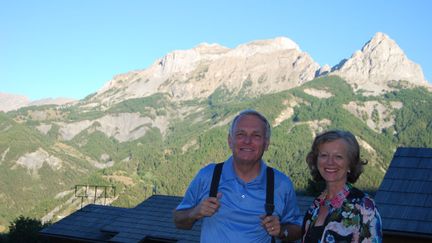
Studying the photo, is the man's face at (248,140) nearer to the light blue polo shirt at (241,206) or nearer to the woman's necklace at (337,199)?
the light blue polo shirt at (241,206)

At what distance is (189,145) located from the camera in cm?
16425

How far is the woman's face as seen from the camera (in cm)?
391

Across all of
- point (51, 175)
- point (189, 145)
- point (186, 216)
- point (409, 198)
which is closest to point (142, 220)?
point (409, 198)

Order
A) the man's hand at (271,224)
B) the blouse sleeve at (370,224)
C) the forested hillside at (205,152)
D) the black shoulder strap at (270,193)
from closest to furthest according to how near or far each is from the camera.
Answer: the blouse sleeve at (370,224), the man's hand at (271,224), the black shoulder strap at (270,193), the forested hillside at (205,152)

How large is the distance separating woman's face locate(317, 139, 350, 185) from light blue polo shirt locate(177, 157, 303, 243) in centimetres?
38

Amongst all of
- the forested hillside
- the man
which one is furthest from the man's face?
the forested hillside

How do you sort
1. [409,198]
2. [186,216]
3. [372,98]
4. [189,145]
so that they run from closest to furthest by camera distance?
[186,216]
[409,198]
[189,145]
[372,98]

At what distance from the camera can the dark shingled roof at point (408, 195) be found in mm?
10641

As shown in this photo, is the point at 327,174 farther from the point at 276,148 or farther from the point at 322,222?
the point at 276,148

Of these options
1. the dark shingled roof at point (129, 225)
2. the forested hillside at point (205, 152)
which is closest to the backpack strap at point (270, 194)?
the dark shingled roof at point (129, 225)

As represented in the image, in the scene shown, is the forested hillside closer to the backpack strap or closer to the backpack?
the backpack

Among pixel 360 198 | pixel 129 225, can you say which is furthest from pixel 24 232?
pixel 360 198

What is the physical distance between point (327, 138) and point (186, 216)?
1.21 metres

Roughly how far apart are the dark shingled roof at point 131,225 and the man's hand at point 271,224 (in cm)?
1298
